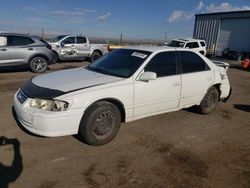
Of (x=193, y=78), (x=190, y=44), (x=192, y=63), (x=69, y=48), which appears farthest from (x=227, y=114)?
(x=190, y=44)

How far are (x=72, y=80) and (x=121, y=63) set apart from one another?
1080 mm

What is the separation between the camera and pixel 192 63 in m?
5.60

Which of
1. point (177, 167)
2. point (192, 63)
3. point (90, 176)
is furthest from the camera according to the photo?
point (192, 63)

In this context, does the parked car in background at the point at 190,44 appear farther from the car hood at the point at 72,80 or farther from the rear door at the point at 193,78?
the car hood at the point at 72,80

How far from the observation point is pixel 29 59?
1064cm

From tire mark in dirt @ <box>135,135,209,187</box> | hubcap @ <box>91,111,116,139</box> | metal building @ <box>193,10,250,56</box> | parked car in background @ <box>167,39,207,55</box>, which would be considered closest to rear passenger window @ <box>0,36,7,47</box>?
hubcap @ <box>91,111,116,139</box>

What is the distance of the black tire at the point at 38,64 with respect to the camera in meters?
10.8

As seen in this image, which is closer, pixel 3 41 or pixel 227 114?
pixel 227 114

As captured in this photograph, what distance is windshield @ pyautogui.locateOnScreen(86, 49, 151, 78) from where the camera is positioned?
15.6 feet

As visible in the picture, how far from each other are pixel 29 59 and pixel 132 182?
342 inches

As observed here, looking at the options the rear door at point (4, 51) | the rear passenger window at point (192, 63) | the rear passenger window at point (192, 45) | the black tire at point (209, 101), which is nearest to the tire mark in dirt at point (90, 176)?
the rear passenger window at point (192, 63)

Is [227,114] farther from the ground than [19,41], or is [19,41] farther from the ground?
[19,41]

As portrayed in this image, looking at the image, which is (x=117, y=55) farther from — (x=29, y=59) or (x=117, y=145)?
(x=29, y=59)

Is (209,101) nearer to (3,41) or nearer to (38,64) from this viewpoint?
(38,64)
